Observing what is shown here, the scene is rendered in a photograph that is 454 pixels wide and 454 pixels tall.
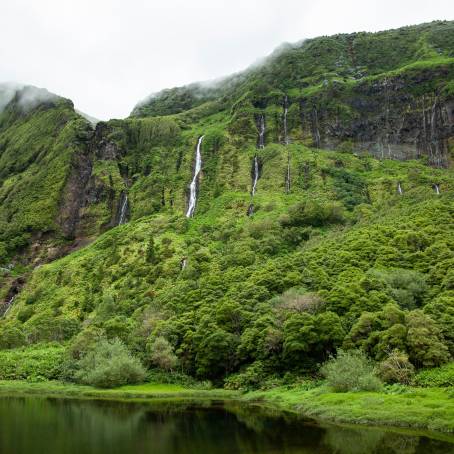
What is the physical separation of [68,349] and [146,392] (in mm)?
30976

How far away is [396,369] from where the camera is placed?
206 feet

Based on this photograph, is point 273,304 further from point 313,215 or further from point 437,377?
point 313,215

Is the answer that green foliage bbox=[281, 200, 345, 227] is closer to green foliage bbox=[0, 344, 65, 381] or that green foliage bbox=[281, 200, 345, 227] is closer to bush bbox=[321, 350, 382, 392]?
green foliage bbox=[0, 344, 65, 381]

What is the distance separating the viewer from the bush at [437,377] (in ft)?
193

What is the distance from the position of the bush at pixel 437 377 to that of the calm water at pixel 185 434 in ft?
52.0

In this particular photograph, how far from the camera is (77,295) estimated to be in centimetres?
15512

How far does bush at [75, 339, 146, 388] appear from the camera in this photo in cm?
8919

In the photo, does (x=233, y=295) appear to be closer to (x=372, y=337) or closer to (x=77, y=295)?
(x=372, y=337)

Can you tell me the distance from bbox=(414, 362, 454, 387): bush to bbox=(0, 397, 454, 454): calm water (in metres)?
15.9

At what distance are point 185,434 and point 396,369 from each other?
28834mm

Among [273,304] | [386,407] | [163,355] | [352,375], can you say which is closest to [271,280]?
[273,304]

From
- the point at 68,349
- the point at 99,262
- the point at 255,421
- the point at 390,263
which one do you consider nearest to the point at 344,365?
the point at 255,421

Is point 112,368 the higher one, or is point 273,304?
point 273,304

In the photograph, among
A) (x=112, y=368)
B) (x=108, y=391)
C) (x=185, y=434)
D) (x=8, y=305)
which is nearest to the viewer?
(x=185, y=434)
